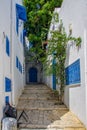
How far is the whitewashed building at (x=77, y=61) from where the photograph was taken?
935 centimetres

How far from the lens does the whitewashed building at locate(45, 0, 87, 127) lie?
9.35 meters

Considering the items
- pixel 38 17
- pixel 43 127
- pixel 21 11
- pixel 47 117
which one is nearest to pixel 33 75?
pixel 38 17

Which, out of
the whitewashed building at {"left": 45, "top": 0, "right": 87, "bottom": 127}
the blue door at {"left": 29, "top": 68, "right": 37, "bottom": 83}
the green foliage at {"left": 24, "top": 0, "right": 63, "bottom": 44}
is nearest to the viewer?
the whitewashed building at {"left": 45, "top": 0, "right": 87, "bottom": 127}

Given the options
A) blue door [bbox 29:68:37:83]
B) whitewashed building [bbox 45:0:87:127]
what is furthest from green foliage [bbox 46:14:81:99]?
blue door [bbox 29:68:37:83]

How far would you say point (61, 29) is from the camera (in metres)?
14.6

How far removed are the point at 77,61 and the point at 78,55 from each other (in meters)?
0.27

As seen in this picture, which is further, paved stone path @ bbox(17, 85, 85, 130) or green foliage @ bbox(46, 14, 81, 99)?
green foliage @ bbox(46, 14, 81, 99)

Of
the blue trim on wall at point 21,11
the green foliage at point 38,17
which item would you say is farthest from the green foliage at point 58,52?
the green foliage at point 38,17

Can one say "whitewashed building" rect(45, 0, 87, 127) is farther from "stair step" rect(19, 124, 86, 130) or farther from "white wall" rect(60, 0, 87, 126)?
"stair step" rect(19, 124, 86, 130)

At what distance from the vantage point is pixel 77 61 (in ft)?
34.4

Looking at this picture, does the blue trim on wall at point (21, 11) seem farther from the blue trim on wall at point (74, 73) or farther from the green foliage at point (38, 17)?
the green foliage at point (38, 17)

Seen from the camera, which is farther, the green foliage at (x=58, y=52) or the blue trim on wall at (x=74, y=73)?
the green foliage at (x=58, y=52)

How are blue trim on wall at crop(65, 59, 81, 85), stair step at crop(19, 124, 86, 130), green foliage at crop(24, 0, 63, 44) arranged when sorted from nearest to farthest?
stair step at crop(19, 124, 86, 130) → blue trim on wall at crop(65, 59, 81, 85) → green foliage at crop(24, 0, 63, 44)

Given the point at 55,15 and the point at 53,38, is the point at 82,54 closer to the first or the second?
the point at 53,38
